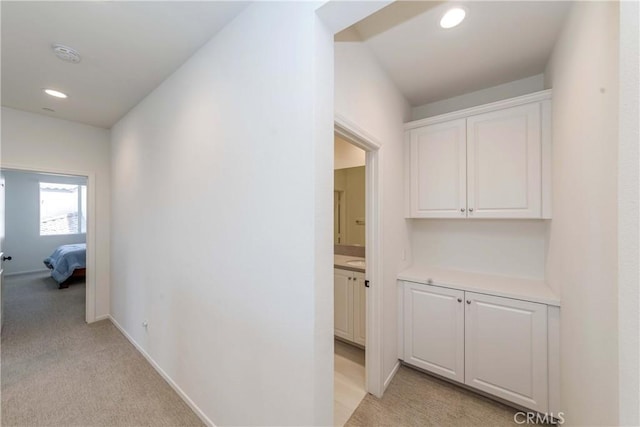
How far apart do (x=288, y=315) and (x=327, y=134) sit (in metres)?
0.90

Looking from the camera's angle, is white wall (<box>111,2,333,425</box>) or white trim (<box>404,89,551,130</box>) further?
white trim (<box>404,89,551,130</box>)

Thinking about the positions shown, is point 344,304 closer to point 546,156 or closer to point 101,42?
point 546,156

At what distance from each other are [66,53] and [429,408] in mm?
3807

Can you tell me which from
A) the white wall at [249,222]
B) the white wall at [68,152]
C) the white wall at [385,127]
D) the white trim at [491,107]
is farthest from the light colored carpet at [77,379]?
the white trim at [491,107]

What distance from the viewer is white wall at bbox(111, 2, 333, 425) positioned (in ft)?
3.58

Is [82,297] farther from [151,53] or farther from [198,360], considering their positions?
[151,53]

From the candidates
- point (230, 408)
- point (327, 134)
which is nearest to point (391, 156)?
point (327, 134)

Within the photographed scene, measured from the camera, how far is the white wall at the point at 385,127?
1568mm

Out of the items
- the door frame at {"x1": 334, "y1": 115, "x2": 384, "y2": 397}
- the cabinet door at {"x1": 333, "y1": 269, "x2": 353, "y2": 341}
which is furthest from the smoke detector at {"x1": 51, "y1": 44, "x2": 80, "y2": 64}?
the cabinet door at {"x1": 333, "y1": 269, "x2": 353, "y2": 341}

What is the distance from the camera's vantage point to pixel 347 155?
3.23m

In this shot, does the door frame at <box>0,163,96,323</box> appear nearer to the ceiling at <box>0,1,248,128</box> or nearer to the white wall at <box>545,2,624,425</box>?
the ceiling at <box>0,1,248,128</box>

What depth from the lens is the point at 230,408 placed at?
149 centimetres

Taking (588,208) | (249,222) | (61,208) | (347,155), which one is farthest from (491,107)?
(61,208)

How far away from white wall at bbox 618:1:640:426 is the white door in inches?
59.7
